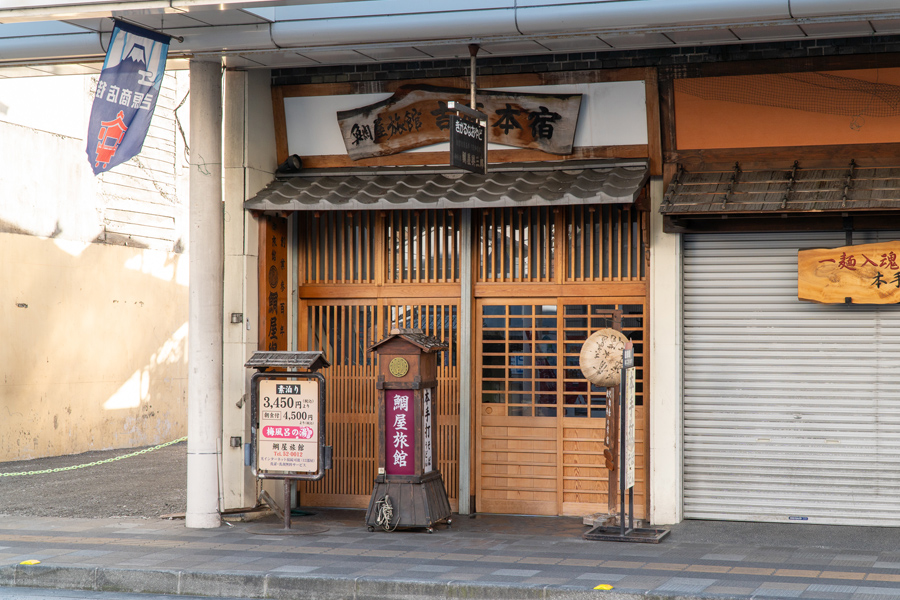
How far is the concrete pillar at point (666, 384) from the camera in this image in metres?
10.1

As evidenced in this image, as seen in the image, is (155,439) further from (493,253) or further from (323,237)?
(493,253)

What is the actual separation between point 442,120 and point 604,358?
3.29 m

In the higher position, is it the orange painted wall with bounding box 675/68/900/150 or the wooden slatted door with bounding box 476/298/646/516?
the orange painted wall with bounding box 675/68/900/150

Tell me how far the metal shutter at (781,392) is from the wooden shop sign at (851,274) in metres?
0.15

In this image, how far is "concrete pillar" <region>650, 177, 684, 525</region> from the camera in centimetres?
1011

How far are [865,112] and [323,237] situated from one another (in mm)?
6013

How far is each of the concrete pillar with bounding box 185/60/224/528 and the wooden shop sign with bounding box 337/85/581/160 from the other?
1733 mm

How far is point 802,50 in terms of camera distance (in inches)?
384

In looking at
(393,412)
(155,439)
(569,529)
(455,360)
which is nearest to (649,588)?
(569,529)

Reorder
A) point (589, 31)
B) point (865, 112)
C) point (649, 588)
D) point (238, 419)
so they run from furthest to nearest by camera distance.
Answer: point (238, 419) < point (865, 112) < point (589, 31) < point (649, 588)

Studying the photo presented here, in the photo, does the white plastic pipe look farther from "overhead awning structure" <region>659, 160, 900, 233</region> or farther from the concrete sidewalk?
the concrete sidewalk

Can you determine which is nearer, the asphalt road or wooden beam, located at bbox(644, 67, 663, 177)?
wooden beam, located at bbox(644, 67, 663, 177)

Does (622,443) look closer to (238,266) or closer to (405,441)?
(405,441)

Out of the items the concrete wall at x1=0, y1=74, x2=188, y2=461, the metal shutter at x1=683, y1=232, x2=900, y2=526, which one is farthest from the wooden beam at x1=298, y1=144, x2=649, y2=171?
the concrete wall at x1=0, y1=74, x2=188, y2=461
